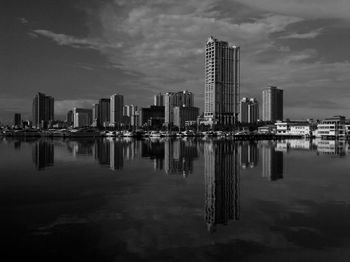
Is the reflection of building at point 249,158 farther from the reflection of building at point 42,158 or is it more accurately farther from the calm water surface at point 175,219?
the reflection of building at point 42,158

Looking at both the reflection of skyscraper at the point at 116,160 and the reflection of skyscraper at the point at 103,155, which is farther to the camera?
the reflection of skyscraper at the point at 103,155

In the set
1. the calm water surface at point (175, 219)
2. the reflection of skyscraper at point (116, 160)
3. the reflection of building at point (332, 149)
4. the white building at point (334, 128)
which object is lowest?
the calm water surface at point (175, 219)

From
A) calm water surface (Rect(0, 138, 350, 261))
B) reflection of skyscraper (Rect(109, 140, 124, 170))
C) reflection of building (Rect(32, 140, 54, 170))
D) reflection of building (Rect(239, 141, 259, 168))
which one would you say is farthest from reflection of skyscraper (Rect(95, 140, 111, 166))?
reflection of building (Rect(239, 141, 259, 168))

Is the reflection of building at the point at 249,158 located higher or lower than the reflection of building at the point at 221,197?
higher

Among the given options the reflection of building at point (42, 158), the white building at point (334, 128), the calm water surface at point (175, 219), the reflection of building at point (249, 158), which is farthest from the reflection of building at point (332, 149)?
the white building at point (334, 128)

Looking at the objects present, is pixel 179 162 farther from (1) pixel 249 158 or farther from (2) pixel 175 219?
(2) pixel 175 219

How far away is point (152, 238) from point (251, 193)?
1155 centimetres

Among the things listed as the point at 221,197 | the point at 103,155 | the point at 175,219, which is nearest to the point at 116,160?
the point at 103,155

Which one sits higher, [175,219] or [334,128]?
[334,128]

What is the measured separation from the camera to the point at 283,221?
55.8 feet

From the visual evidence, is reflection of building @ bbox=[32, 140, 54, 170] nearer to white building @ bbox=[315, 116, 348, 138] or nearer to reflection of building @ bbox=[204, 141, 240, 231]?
reflection of building @ bbox=[204, 141, 240, 231]

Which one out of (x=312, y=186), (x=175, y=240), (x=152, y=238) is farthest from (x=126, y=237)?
(x=312, y=186)

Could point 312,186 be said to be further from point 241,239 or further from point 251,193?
point 241,239

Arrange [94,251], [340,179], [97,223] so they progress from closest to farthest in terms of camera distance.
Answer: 1. [94,251]
2. [97,223]
3. [340,179]
